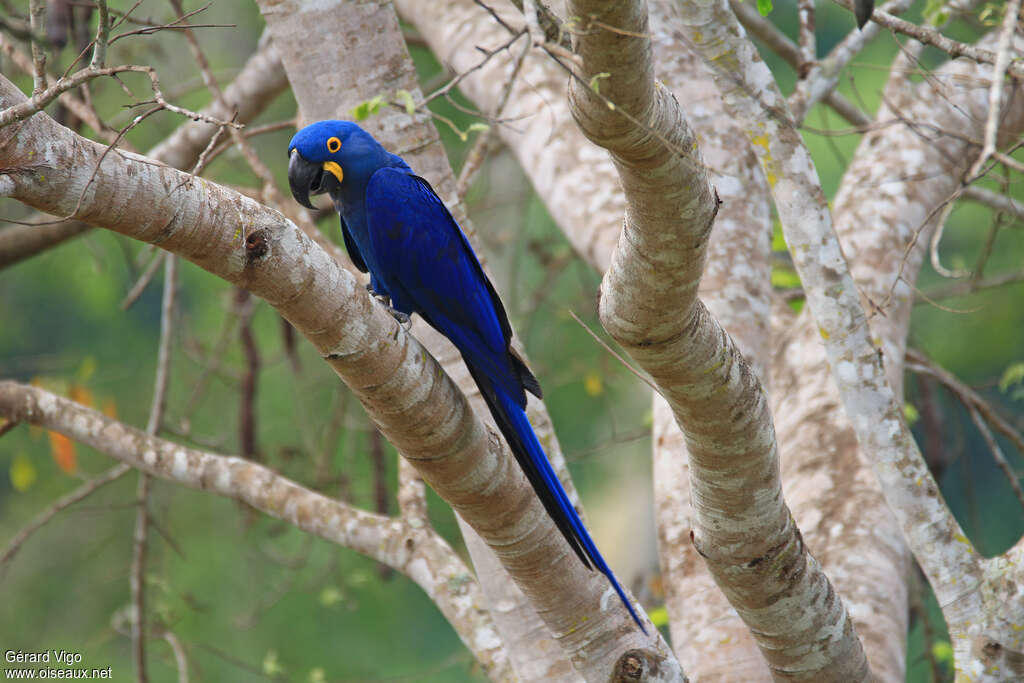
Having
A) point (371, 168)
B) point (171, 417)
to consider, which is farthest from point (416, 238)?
point (171, 417)

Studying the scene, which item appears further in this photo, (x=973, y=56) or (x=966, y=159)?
(x=966, y=159)

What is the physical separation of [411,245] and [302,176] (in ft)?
1.32

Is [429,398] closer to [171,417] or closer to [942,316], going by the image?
[171,417]

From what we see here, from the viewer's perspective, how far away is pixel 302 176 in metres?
2.78

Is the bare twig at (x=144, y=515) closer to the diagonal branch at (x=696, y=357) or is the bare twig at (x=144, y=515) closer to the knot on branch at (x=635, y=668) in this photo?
the knot on branch at (x=635, y=668)

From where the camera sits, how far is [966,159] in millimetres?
3721

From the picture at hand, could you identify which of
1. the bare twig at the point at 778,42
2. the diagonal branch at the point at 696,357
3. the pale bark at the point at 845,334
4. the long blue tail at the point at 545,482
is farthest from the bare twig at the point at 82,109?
the bare twig at the point at 778,42

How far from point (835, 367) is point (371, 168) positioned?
1.41 m

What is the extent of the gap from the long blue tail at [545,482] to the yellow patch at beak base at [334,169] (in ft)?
2.85

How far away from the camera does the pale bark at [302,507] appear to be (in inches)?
111

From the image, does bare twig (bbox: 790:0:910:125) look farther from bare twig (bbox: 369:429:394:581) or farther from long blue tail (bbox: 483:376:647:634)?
bare twig (bbox: 369:429:394:581)

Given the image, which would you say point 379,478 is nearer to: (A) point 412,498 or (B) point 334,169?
(A) point 412,498

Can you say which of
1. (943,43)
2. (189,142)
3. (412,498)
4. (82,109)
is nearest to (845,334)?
(943,43)

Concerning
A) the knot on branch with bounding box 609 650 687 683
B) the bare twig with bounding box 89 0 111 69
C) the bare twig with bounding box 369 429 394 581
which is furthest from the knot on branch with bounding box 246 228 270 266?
the bare twig with bounding box 369 429 394 581
